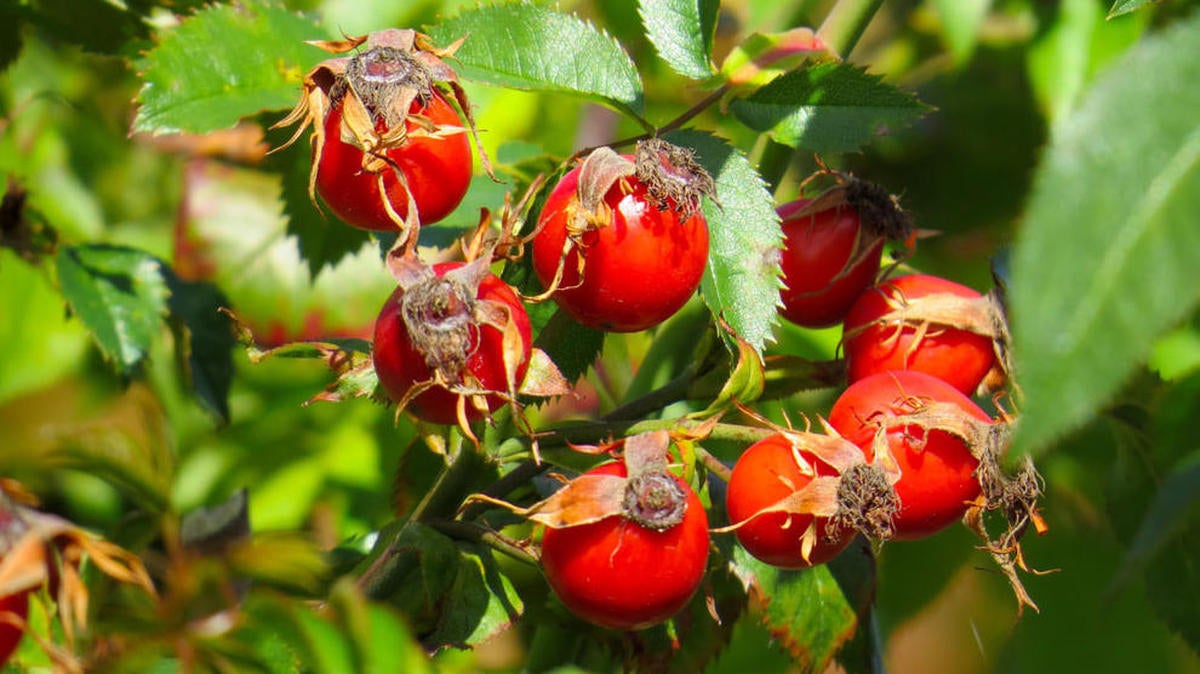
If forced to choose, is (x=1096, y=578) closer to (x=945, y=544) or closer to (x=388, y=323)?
(x=945, y=544)

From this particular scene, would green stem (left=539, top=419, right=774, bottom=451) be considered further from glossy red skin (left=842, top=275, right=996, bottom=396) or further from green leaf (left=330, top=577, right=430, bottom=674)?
green leaf (left=330, top=577, right=430, bottom=674)

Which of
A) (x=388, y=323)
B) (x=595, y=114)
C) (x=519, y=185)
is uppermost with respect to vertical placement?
(x=388, y=323)

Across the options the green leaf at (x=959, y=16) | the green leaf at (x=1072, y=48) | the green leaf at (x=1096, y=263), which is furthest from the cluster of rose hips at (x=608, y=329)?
the green leaf at (x=1072, y=48)

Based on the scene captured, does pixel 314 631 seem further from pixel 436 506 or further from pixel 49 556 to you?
pixel 436 506

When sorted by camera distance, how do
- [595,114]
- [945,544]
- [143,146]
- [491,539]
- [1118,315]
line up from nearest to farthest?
1. [1118,315]
2. [491,539]
3. [945,544]
4. [143,146]
5. [595,114]

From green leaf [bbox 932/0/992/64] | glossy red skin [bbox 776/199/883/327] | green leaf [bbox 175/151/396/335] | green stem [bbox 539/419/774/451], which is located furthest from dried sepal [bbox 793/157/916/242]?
green leaf [bbox 175/151/396/335]

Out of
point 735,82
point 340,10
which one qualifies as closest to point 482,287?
point 735,82

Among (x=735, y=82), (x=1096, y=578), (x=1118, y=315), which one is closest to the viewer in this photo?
(x=1118, y=315)
